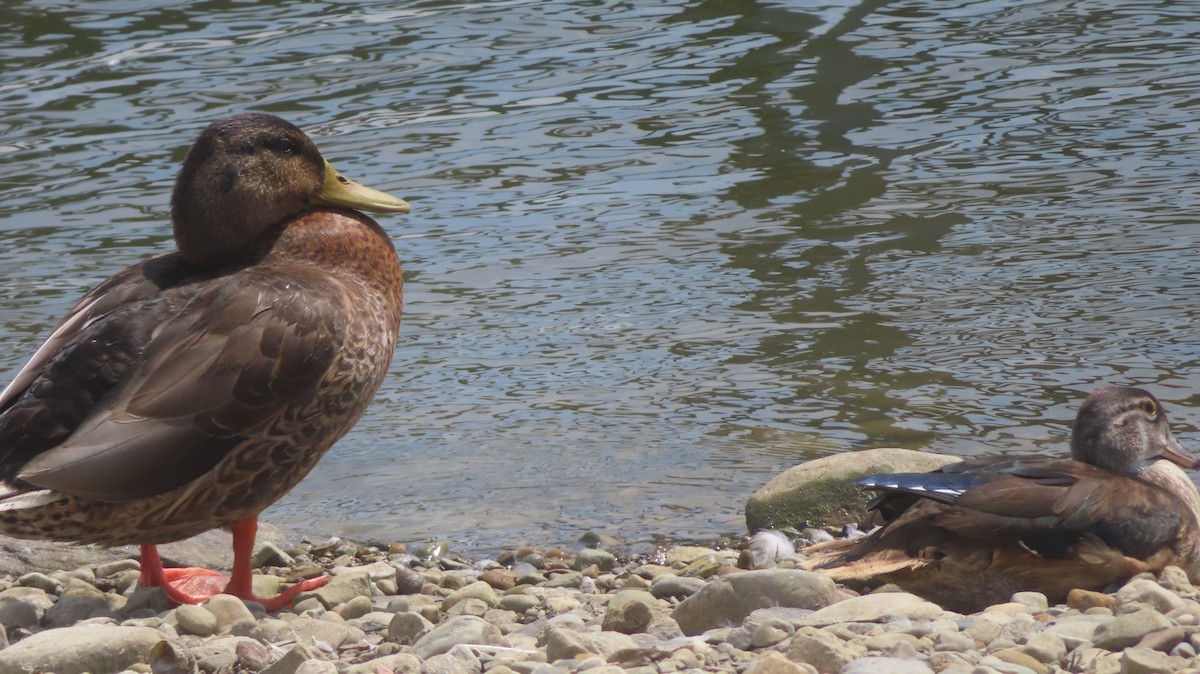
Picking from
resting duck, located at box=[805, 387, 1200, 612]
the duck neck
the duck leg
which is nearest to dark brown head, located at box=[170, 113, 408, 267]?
the duck leg

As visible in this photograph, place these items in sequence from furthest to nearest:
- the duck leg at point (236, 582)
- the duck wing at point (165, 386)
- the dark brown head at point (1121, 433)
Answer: the dark brown head at point (1121, 433), the duck leg at point (236, 582), the duck wing at point (165, 386)

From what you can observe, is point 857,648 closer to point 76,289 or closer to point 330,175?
point 330,175

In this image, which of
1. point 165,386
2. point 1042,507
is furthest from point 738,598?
point 165,386

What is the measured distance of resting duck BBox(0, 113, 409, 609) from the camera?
171 inches

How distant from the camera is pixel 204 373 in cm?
444

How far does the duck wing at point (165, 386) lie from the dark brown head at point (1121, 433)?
7.95 feet

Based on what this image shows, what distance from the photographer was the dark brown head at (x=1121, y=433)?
515 cm

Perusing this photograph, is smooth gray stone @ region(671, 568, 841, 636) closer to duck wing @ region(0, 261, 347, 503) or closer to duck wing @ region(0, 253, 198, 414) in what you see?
duck wing @ region(0, 261, 347, 503)

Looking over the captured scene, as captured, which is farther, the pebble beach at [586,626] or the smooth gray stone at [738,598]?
the smooth gray stone at [738,598]

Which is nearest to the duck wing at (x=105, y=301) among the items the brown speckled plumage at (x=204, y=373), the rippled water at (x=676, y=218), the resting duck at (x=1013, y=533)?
the brown speckled plumage at (x=204, y=373)

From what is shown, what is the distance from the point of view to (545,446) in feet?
22.5

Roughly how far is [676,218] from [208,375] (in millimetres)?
5896

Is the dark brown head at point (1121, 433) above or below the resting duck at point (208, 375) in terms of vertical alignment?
below

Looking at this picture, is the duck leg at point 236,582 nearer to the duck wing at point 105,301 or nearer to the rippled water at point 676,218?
the duck wing at point 105,301
